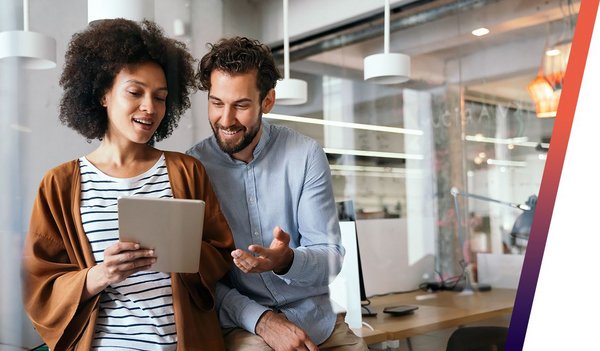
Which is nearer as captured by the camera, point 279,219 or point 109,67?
point 109,67

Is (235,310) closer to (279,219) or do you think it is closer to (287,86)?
(279,219)

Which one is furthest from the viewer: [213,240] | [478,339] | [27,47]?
[478,339]

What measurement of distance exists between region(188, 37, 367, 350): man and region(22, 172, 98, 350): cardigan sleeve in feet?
0.76

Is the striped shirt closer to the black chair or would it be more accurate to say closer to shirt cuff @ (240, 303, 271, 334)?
shirt cuff @ (240, 303, 271, 334)

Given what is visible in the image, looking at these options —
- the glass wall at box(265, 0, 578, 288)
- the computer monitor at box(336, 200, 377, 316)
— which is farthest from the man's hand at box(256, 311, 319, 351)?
the glass wall at box(265, 0, 578, 288)

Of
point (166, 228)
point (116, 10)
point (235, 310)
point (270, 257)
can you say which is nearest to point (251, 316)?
point (235, 310)

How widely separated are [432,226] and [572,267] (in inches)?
12.7

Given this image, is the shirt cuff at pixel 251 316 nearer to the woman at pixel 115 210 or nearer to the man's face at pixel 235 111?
the woman at pixel 115 210

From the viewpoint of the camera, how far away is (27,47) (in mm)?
1172

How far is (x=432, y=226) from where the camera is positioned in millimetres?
1520

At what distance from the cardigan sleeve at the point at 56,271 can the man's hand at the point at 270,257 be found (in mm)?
234

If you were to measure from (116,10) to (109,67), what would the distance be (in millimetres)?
159

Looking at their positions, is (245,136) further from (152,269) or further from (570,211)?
(570,211)

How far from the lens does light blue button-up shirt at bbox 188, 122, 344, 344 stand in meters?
1.09
